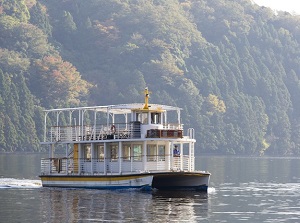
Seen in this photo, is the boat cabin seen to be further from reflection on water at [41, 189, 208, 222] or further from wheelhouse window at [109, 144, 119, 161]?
reflection on water at [41, 189, 208, 222]

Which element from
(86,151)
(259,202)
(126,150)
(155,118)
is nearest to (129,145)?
(126,150)

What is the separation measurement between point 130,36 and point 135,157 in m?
135

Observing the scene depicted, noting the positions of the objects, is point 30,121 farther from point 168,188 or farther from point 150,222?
point 150,222

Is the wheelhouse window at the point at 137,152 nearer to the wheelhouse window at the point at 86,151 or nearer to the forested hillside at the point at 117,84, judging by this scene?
the wheelhouse window at the point at 86,151

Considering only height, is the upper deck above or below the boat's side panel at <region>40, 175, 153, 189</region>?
above

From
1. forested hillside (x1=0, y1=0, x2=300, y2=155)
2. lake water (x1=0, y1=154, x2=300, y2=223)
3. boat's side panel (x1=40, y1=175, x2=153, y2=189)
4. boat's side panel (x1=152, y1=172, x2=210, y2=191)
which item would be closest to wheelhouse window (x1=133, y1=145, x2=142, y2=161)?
boat's side panel (x1=152, y1=172, x2=210, y2=191)

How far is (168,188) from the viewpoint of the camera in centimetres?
6750

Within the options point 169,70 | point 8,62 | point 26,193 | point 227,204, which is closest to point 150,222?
point 227,204

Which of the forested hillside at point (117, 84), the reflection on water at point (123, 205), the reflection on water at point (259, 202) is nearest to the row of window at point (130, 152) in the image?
the reflection on water at point (123, 205)

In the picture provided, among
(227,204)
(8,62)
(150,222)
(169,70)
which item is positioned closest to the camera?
(150,222)

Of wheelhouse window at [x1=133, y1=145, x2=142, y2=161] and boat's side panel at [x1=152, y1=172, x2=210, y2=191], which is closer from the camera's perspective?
boat's side panel at [x1=152, y1=172, x2=210, y2=191]

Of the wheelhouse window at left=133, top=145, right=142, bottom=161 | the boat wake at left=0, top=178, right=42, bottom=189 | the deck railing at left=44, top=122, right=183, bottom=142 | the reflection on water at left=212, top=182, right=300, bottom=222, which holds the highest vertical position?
the deck railing at left=44, top=122, right=183, bottom=142

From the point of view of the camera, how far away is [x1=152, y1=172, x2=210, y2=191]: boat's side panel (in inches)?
2571

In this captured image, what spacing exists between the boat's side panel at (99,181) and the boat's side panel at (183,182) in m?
0.99
